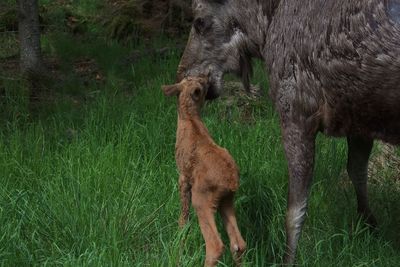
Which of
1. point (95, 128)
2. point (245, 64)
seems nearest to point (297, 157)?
point (245, 64)

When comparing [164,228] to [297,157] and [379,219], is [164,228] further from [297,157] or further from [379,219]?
[379,219]

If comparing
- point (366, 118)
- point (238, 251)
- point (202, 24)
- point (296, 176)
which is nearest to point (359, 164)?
point (296, 176)

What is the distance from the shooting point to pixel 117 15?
36.4 ft

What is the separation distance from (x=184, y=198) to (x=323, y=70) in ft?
3.85

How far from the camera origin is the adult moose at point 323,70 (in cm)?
427

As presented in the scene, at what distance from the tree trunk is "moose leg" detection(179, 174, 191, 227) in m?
4.23

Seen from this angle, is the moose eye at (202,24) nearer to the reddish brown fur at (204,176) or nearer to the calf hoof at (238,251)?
the reddish brown fur at (204,176)

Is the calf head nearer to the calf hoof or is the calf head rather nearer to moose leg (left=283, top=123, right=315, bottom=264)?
moose leg (left=283, top=123, right=315, bottom=264)

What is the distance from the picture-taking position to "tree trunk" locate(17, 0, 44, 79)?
26.8 ft

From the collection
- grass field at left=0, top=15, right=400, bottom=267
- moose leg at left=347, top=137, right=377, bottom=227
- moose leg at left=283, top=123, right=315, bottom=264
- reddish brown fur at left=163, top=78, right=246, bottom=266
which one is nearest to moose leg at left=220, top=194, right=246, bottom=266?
reddish brown fur at left=163, top=78, right=246, bottom=266

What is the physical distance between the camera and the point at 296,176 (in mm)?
4723

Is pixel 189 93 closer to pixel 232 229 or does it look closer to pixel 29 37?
pixel 232 229

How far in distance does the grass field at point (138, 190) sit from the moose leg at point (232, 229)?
0.34 feet

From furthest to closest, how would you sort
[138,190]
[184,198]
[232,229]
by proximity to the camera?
[138,190], [184,198], [232,229]
